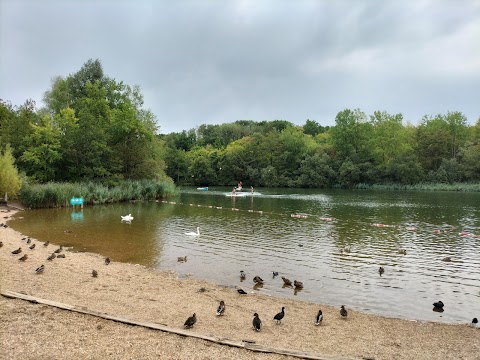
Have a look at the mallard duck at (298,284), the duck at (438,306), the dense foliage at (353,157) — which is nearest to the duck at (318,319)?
the mallard duck at (298,284)

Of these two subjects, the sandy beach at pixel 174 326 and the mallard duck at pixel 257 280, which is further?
the mallard duck at pixel 257 280

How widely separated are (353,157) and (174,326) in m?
94.0

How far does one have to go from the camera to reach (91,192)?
45.5 meters

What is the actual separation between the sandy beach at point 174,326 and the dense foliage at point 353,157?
83415 millimetres

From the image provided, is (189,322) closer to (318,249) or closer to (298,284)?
(298,284)

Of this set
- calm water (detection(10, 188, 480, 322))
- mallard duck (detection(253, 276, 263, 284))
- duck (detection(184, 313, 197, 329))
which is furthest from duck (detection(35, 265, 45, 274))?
mallard duck (detection(253, 276, 263, 284))

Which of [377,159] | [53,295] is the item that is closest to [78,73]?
[53,295]

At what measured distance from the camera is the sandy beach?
304 inches

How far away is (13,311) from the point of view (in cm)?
915

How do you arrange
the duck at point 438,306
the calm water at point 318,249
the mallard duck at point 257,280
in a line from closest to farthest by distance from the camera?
the duck at point 438,306 < the calm water at point 318,249 < the mallard duck at point 257,280

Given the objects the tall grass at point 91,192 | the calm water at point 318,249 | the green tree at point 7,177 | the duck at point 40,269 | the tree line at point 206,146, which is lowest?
the calm water at point 318,249

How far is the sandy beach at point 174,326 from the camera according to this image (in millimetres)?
7723

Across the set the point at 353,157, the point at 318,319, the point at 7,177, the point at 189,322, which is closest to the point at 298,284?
the point at 318,319

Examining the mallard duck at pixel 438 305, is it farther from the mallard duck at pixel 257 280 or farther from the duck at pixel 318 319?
the mallard duck at pixel 257 280
